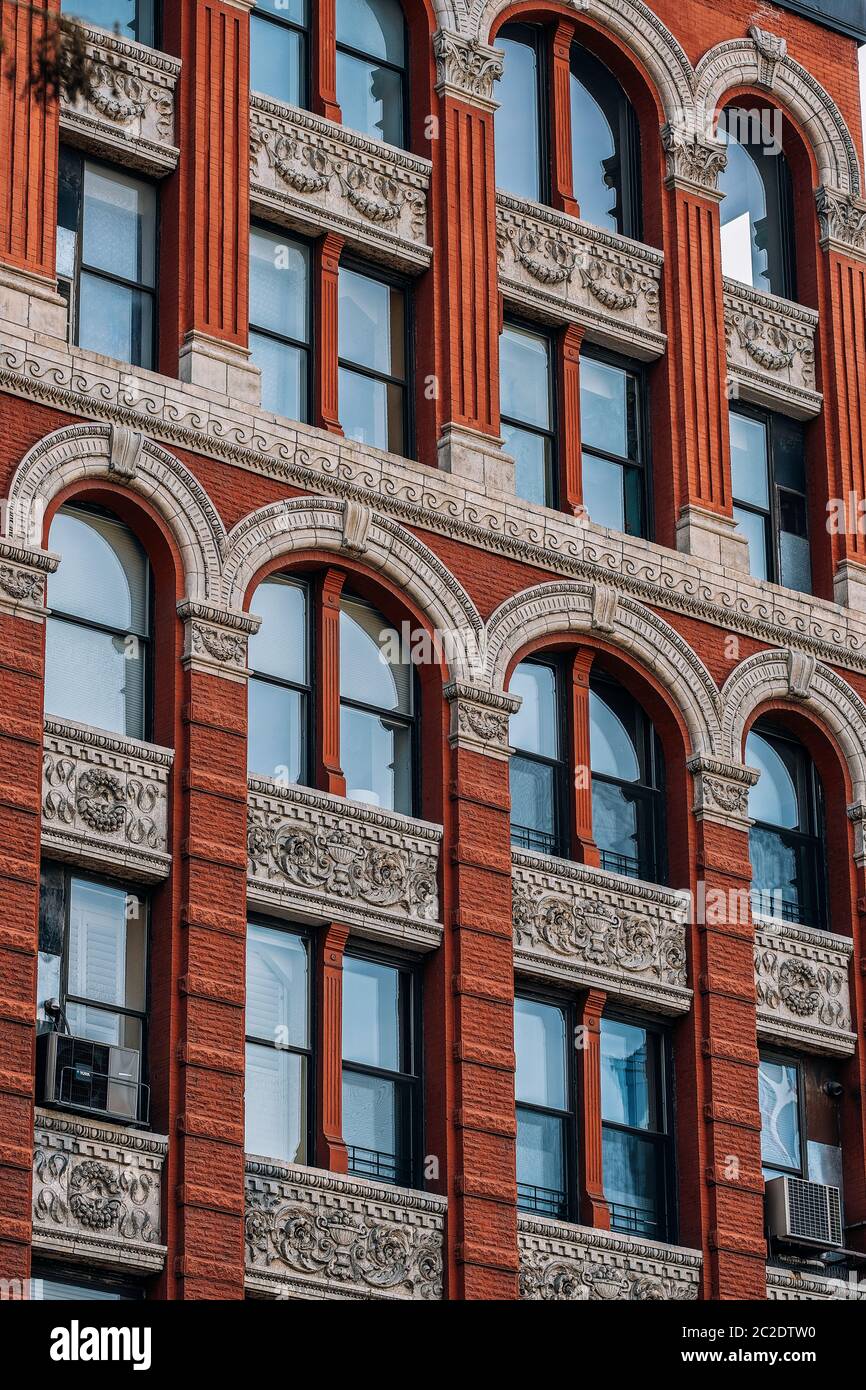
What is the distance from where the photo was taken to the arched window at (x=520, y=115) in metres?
40.6

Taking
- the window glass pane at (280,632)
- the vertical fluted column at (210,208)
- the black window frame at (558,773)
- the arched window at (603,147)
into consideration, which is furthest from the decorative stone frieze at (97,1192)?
the arched window at (603,147)

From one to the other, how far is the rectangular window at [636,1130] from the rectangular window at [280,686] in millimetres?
5126

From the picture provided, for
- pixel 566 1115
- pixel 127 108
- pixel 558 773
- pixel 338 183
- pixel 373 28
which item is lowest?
pixel 566 1115

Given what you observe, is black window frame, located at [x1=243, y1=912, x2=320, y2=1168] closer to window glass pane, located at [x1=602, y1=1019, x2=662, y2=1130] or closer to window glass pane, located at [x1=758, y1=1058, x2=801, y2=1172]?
window glass pane, located at [x1=602, y1=1019, x2=662, y2=1130]

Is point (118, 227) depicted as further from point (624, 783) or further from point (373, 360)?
point (624, 783)

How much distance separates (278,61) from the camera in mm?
38562

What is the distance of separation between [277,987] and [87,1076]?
128 inches

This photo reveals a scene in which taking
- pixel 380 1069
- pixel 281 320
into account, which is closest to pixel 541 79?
pixel 281 320

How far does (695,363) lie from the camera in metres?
41.0

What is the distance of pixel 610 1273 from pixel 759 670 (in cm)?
837

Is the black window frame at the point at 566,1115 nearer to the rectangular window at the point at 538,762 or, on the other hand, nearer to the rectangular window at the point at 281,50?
the rectangular window at the point at 538,762

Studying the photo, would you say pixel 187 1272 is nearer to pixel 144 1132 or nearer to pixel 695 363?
pixel 144 1132

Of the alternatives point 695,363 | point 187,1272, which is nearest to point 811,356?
point 695,363

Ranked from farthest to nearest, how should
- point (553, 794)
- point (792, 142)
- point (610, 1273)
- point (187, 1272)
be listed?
point (792, 142)
point (553, 794)
point (610, 1273)
point (187, 1272)
